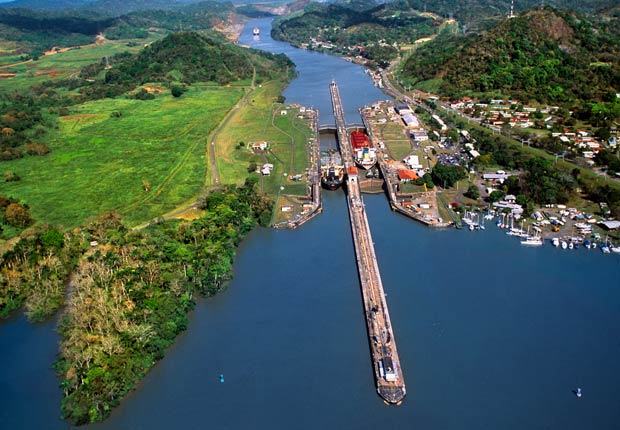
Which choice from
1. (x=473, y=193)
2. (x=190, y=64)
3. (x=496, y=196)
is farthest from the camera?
(x=190, y=64)

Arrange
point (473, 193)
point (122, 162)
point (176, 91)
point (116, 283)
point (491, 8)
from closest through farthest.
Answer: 1. point (116, 283)
2. point (473, 193)
3. point (122, 162)
4. point (176, 91)
5. point (491, 8)

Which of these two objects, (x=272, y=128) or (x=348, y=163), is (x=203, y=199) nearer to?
(x=348, y=163)

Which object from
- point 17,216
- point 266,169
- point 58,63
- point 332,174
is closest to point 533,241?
point 332,174

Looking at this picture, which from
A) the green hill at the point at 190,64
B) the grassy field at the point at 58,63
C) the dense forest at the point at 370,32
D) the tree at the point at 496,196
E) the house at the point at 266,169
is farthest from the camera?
the dense forest at the point at 370,32

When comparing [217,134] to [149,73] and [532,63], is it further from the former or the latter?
[532,63]

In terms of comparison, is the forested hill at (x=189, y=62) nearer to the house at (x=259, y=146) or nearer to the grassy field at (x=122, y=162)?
the grassy field at (x=122, y=162)

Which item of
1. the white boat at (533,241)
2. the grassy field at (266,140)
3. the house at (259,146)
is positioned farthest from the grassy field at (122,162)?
the white boat at (533,241)

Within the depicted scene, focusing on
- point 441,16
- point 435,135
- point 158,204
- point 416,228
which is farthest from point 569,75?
point 441,16

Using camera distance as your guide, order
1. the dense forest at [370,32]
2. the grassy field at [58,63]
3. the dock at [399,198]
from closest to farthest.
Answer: the dock at [399,198]
the grassy field at [58,63]
the dense forest at [370,32]
